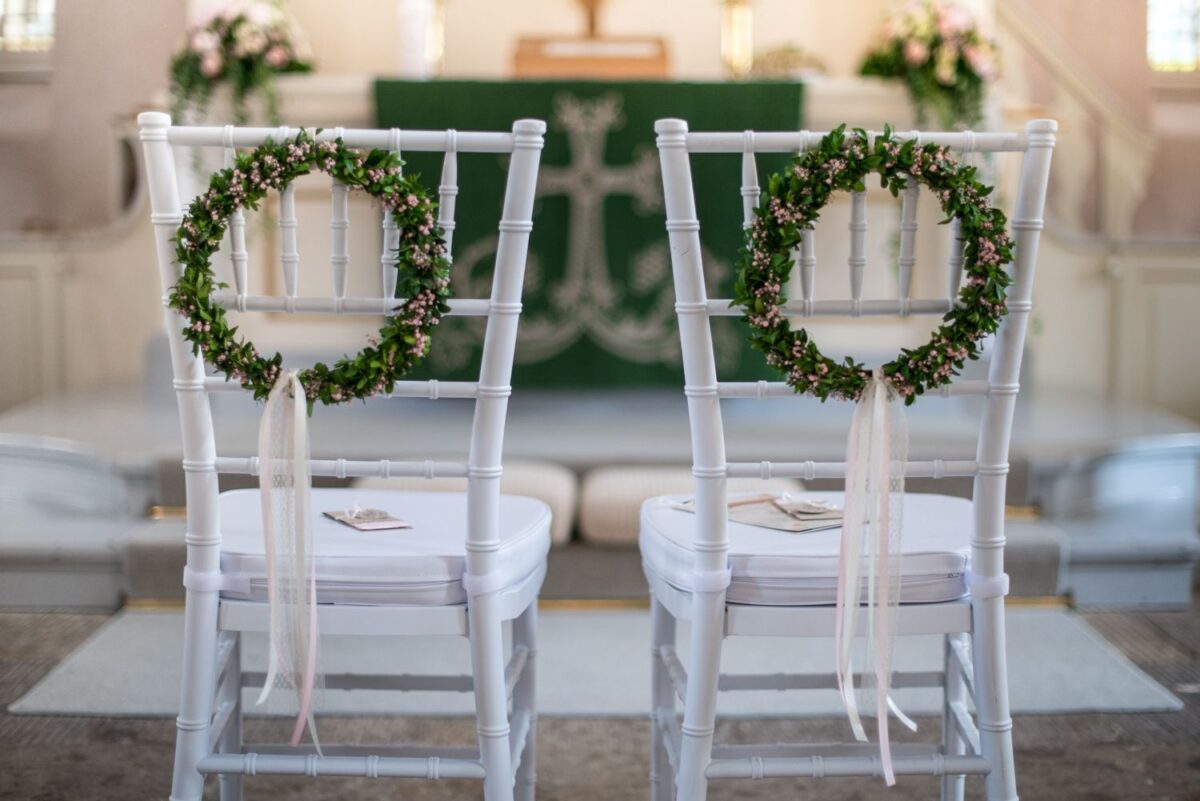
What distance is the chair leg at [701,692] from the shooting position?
1.90 metres

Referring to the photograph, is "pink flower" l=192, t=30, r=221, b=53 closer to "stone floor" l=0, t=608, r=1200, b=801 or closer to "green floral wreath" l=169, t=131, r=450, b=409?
"stone floor" l=0, t=608, r=1200, b=801

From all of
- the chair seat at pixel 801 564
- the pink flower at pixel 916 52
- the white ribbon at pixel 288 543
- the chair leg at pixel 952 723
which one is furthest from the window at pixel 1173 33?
the white ribbon at pixel 288 543

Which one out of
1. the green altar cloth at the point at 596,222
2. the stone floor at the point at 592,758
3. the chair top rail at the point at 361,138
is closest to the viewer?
the chair top rail at the point at 361,138

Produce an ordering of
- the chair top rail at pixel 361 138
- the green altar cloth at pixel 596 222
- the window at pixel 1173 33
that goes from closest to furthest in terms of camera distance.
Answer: the chair top rail at pixel 361 138 < the green altar cloth at pixel 596 222 < the window at pixel 1173 33

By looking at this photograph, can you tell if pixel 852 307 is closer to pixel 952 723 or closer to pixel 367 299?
pixel 367 299

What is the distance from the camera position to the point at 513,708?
91.8 inches

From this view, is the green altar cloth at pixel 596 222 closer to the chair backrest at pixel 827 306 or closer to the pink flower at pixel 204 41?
the pink flower at pixel 204 41

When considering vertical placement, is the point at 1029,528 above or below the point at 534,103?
below

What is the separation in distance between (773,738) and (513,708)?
69cm

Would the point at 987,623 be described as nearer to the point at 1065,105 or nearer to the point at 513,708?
the point at 513,708

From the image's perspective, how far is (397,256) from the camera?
1.81 m

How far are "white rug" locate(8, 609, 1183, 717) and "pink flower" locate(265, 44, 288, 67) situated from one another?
1.92m

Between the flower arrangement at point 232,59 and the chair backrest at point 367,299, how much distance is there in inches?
110

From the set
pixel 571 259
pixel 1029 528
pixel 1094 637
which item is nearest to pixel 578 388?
pixel 571 259
